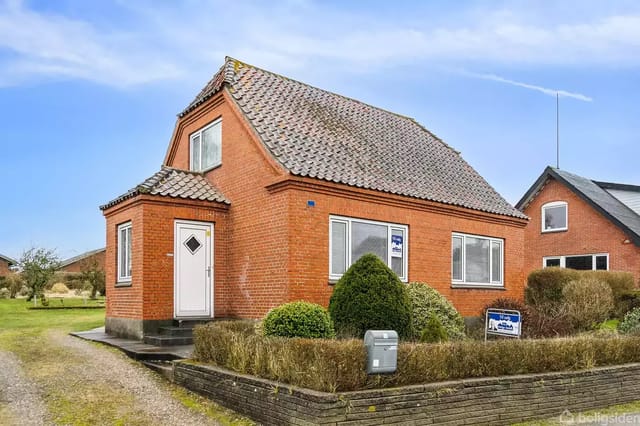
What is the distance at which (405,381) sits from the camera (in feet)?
26.6

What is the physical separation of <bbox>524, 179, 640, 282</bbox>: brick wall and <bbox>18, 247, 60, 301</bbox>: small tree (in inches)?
1056

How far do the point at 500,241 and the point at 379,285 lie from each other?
8.83 m

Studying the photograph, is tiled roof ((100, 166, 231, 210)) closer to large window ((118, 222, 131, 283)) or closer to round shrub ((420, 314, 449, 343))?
large window ((118, 222, 131, 283))

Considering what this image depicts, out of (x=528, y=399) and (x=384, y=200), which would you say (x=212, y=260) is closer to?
(x=384, y=200)

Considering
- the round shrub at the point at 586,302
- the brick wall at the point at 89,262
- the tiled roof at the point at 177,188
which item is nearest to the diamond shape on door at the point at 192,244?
the tiled roof at the point at 177,188


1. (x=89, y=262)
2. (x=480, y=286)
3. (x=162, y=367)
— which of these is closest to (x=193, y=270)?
(x=162, y=367)

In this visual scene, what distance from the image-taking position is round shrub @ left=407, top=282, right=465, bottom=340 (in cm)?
1305

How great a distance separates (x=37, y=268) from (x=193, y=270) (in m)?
22.8

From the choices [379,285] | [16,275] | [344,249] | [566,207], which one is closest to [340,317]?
[379,285]

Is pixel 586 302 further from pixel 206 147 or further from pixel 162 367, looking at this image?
pixel 162 367

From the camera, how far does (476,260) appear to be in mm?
18047

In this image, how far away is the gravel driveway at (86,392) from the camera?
8344 mm

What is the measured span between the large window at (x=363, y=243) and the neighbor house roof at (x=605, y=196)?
16.2m

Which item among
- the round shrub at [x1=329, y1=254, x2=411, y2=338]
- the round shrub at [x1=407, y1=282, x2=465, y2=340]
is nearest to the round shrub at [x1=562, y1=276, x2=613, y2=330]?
the round shrub at [x1=407, y1=282, x2=465, y2=340]
